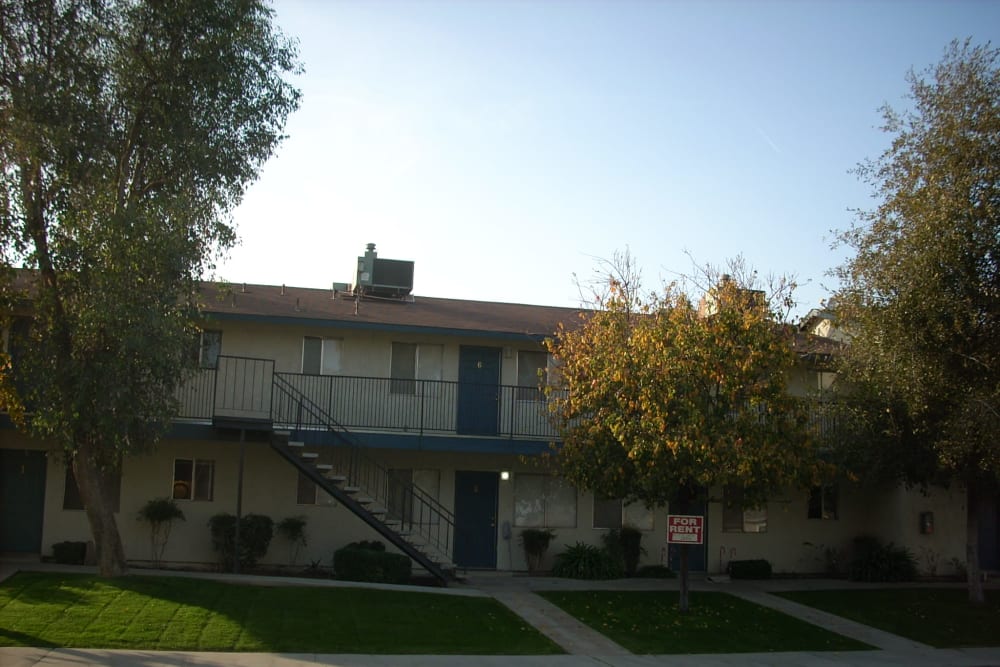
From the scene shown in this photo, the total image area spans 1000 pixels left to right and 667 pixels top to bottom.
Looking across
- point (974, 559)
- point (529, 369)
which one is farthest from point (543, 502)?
point (974, 559)

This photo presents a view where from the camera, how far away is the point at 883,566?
22.0m

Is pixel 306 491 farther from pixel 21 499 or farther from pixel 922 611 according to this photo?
pixel 922 611

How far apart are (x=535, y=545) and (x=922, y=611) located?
794 centimetres

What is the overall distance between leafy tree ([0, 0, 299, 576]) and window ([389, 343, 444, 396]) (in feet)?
21.5

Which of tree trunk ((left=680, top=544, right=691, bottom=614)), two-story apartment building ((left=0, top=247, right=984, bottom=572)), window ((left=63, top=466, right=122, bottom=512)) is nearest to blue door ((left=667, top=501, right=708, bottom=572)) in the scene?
two-story apartment building ((left=0, top=247, right=984, bottom=572))

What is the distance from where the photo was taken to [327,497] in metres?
20.7

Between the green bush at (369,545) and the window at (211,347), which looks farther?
the window at (211,347)

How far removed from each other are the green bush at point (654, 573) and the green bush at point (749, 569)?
4.67ft

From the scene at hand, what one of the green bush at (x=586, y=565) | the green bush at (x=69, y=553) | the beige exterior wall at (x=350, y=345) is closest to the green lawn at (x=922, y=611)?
the green bush at (x=586, y=565)

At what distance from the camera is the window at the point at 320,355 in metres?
21.0

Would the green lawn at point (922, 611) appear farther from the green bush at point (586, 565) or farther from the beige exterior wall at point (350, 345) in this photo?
the beige exterior wall at point (350, 345)

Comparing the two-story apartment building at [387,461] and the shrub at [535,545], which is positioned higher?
the two-story apartment building at [387,461]

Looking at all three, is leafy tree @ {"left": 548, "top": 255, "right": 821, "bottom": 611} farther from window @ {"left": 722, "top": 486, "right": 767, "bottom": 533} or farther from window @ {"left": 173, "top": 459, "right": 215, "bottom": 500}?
window @ {"left": 173, "top": 459, "right": 215, "bottom": 500}

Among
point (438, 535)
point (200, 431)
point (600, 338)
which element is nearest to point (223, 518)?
point (200, 431)
